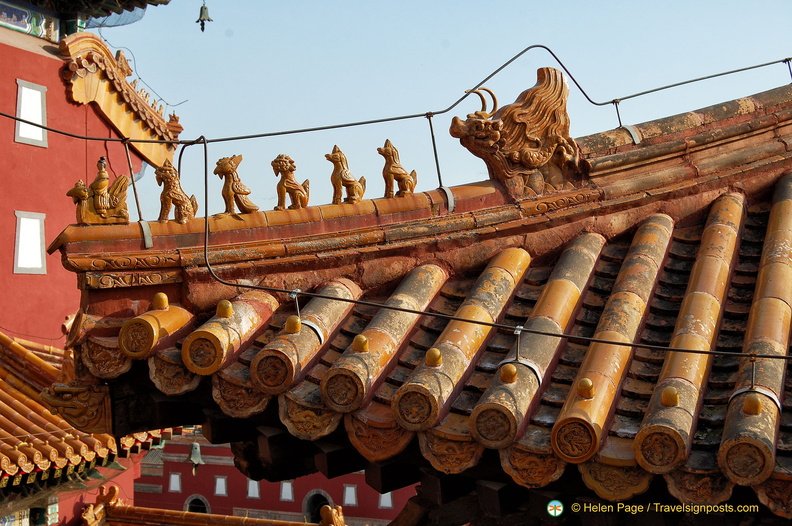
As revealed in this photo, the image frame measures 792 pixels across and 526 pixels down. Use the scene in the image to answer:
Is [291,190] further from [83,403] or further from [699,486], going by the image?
[699,486]

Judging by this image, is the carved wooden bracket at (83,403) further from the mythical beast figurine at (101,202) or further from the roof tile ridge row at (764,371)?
the roof tile ridge row at (764,371)

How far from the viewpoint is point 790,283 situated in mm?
5785

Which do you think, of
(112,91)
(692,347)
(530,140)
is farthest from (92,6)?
(692,347)

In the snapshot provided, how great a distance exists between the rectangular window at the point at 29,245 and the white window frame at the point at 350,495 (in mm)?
10377

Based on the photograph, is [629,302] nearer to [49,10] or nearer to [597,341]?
[597,341]

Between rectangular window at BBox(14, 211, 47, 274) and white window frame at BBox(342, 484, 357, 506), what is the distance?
10.4 metres

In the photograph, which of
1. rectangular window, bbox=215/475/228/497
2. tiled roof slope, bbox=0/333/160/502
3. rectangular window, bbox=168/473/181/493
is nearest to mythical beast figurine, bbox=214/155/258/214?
tiled roof slope, bbox=0/333/160/502

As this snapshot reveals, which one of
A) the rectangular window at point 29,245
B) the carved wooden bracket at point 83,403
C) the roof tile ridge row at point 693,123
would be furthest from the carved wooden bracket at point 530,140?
the rectangular window at point 29,245

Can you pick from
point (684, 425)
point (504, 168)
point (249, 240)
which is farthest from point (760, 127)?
point (249, 240)

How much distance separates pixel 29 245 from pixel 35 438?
225 inches

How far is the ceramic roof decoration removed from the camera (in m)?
4.79

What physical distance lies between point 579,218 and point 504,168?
64cm

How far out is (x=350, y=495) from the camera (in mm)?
23812

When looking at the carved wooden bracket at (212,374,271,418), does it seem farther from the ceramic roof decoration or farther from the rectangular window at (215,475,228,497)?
the rectangular window at (215,475,228,497)
